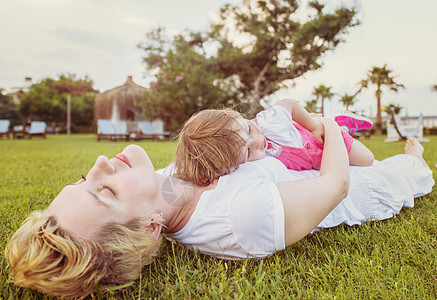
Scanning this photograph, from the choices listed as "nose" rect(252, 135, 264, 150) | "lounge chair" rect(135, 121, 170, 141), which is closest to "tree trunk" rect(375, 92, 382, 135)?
"lounge chair" rect(135, 121, 170, 141)

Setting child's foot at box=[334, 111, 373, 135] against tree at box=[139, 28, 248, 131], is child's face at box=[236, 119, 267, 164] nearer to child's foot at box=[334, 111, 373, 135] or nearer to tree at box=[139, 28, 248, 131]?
child's foot at box=[334, 111, 373, 135]

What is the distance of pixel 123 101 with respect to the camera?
23219mm

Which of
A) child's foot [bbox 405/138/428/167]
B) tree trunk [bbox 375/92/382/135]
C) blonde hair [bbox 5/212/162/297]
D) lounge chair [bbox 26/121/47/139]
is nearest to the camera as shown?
blonde hair [bbox 5/212/162/297]

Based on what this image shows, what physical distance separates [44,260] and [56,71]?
57028mm

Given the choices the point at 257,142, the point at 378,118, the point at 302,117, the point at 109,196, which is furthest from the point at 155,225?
the point at 378,118

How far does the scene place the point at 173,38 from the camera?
67.9ft

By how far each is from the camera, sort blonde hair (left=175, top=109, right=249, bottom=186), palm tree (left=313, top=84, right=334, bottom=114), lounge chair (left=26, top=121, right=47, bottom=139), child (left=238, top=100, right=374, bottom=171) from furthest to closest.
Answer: palm tree (left=313, top=84, right=334, bottom=114)
lounge chair (left=26, top=121, right=47, bottom=139)
child (left=238, top=100, right=374, bottom=171)
blonde hair (left=175, top=109, right=249, bottom=186)

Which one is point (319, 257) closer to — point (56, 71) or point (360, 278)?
point (360, 278)

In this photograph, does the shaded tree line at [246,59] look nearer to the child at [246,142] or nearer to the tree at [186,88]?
the tree at [186,88]

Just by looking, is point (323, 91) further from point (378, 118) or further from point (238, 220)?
point (238, 220)

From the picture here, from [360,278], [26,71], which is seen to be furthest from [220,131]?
[26,71]

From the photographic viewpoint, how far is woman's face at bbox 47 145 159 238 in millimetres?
1146

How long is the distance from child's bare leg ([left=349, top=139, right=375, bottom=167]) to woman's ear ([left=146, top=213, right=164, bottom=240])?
150 cm

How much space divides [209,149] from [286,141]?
0.63 meters
